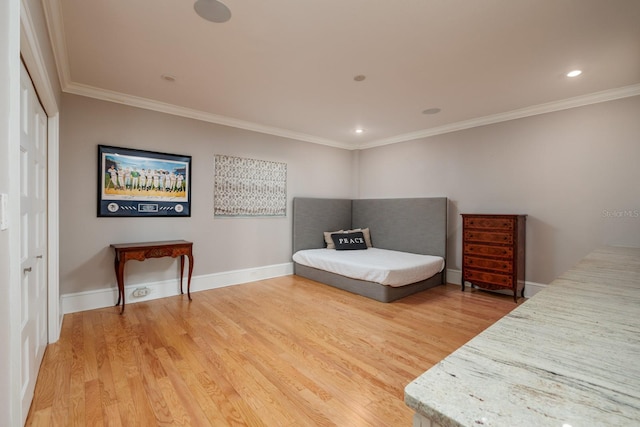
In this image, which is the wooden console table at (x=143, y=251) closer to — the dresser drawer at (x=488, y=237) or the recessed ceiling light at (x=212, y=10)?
the recessed ceiling light at (x=212, y=10)

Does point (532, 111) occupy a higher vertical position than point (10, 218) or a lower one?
higher

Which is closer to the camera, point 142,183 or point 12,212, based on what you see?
point 12,212

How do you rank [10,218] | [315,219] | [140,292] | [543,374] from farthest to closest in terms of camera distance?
[315,219] → [140,292] → [10,218] → [543,374]

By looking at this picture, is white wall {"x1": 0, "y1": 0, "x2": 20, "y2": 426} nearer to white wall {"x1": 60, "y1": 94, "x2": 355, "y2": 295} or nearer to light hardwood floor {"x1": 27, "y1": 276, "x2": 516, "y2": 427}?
light hardwood floor {"x1": 27, "y1": 276, "x2": 516, "y2": 427}

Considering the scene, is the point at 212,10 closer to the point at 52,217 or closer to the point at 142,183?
the point at 52,217

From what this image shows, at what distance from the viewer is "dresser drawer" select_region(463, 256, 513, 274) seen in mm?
3779

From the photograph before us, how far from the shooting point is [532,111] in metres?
3.89

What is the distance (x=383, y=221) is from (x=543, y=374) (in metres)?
4.87

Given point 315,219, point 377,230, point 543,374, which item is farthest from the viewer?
point 377,230

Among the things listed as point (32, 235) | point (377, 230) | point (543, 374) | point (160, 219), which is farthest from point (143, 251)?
point (377, 230)

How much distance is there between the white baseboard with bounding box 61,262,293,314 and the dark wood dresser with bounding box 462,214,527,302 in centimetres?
287

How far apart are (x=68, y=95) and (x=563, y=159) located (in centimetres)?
590

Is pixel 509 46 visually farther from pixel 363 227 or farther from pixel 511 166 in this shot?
pixel 363 227

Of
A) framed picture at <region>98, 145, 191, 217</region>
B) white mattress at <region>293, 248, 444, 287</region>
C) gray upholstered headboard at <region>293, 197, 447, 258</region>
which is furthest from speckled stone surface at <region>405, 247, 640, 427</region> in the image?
framed picture at <region>98, 145, 191, 217</region>
